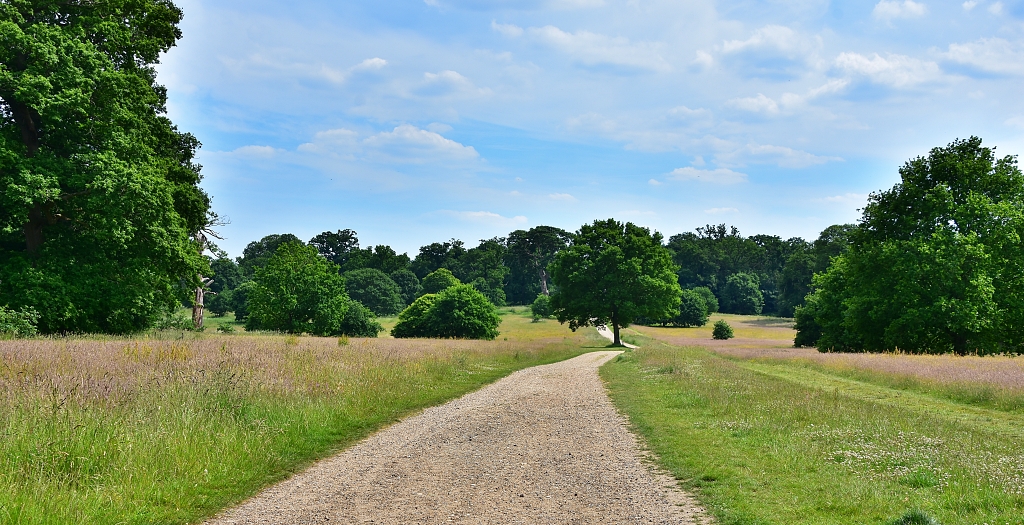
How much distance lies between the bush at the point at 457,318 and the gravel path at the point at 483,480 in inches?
1909

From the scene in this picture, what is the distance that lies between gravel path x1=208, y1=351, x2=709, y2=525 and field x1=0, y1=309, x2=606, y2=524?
2.32 feet

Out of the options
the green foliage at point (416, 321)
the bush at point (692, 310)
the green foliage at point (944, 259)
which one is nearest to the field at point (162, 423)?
the green foliage at point (944, 259)

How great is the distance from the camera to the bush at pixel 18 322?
2070 cm

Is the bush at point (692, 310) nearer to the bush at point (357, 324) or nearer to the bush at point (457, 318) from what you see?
the bush at point (457, 318)

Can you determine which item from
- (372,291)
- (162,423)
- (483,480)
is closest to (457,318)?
(162,423)

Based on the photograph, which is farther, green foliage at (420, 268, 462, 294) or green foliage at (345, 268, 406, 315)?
green foliage at (420, 268, 462, 294)

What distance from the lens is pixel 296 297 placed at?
54406mm

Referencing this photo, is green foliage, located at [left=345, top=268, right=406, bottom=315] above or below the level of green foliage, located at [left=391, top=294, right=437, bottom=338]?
above

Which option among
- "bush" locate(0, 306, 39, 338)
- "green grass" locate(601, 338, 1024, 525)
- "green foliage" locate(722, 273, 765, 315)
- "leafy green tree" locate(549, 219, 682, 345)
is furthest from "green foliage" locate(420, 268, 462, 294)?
"green grass" locate(601, 338, 1024, 525)

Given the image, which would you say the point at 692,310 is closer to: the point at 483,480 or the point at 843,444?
the point at 843,444

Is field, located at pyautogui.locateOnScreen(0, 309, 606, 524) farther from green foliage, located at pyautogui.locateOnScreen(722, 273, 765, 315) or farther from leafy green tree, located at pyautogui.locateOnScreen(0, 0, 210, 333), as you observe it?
green foliage, located at pyautogui.locateOnScreen(722, 273, 765, 315)

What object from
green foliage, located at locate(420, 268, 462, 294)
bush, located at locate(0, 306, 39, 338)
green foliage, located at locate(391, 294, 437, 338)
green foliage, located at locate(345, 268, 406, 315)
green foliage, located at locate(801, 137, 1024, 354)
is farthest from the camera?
green foliage, located at locate(420, 268, 462, 294)

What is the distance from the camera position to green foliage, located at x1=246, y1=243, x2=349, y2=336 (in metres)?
54.4

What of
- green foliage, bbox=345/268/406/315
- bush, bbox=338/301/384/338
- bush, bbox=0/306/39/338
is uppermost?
green foliage, bbox=345/268/406/315
